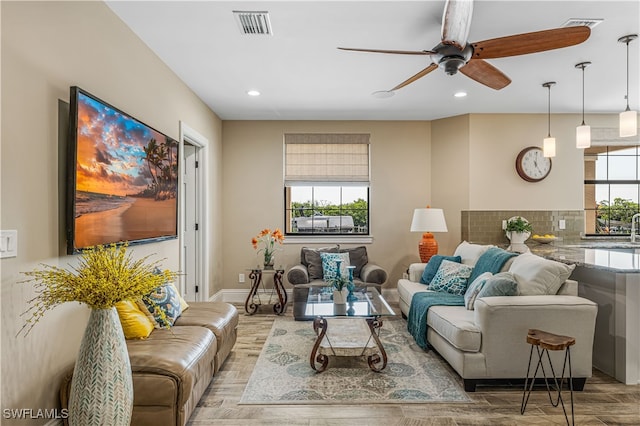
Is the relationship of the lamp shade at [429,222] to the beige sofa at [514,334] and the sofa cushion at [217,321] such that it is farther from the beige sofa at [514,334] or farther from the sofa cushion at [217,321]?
the sofa cushion at [217,321]

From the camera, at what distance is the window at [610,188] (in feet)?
18.3

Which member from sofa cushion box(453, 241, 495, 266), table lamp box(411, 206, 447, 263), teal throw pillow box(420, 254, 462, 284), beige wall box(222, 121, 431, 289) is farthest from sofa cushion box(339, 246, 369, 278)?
sofa cushion box(453, 241, 495, 266)

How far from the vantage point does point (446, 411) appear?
254cm

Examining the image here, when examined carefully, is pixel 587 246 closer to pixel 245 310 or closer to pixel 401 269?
pixel 401 269

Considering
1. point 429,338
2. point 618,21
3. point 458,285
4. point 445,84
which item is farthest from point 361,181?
point 618,21

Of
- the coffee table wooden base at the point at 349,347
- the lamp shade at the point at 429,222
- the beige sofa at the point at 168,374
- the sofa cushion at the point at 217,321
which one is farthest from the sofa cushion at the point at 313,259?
the beige sofa at the point at 168,374

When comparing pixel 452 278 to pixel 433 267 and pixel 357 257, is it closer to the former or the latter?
pixel 433 267

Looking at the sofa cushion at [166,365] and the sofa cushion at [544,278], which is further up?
the sofa cushion at [544,278]

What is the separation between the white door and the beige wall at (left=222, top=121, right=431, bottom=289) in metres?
0.86

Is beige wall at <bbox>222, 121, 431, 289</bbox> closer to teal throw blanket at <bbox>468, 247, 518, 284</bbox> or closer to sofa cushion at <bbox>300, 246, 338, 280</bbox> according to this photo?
sofa cushion at <bbox>300, 246, 338, 280</bbox>

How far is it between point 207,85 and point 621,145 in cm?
579

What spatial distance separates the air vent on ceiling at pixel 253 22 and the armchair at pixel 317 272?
115 inches

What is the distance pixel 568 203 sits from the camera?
215 inches

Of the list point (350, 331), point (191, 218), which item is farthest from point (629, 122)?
point (191, 218)
